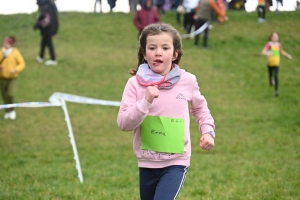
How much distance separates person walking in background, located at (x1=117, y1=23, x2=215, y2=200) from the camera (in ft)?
12.3

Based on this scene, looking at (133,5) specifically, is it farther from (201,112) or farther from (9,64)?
(201,112)

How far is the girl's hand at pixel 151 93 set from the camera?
346 centimetres

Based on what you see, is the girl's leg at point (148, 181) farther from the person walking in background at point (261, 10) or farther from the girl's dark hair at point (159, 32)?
the person walking in background at point (261, 10)

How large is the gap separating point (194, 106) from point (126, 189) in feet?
9.61

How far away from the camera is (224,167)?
845 centimetres

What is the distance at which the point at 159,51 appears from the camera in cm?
374

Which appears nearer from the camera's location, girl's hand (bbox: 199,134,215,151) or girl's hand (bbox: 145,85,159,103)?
girl's hand (bbox: 145,85,159,103)

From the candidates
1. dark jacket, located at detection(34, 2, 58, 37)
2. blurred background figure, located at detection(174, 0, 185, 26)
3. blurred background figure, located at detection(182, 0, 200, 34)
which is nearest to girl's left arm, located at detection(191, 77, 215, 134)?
dark jacket, located at detection(34, 2, 58, 37)

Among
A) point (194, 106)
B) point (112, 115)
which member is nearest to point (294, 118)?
point (112, 115)

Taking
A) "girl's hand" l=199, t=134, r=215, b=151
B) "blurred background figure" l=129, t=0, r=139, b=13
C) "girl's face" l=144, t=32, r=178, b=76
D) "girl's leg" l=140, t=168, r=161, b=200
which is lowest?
"blurred background figure" l=129, t=0, r=139, b=13

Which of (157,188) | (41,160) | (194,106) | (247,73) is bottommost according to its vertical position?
(247,73)

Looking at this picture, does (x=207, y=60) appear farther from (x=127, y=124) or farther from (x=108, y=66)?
(x=127, y=124)

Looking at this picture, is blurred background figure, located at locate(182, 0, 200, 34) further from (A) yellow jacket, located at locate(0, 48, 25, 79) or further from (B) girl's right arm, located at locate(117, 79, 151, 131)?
(B) girl's right arm, located at locate(117, 79, 151, 131)

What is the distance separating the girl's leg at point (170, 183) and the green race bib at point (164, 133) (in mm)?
142
